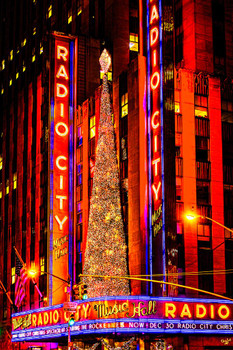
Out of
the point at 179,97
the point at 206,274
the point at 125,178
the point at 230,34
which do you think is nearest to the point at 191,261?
the point at 206,274

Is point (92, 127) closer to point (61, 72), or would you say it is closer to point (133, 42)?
point (61, 72)

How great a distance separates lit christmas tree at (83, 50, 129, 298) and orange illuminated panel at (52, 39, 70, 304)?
7034 millimetres

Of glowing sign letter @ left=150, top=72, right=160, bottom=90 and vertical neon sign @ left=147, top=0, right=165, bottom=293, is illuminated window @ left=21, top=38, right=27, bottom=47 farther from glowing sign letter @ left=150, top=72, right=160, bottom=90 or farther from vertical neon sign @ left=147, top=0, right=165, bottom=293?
glowing sign letter @ left=150, top=72, right=160, bottom=90

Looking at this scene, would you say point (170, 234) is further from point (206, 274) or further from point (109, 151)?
point (109, 151)

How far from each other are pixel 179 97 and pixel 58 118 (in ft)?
47.0

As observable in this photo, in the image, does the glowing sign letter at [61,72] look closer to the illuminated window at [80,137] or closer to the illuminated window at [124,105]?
the illuminated window at [80,137]

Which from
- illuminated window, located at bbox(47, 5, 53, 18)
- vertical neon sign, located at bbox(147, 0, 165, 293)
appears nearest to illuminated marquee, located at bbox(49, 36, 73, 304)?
vertical neon sign, located at bbox(147, 0, 165, 293)

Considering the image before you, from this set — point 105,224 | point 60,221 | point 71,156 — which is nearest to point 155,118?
point 105,224

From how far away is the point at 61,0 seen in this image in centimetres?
7369

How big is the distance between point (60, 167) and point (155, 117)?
14.9 meters

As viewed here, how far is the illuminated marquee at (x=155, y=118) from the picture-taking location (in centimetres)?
4309

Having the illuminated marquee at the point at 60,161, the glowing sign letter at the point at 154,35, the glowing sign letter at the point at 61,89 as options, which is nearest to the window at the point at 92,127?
the illuminated marquee at the point at 60,161

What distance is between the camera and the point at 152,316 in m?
39.2

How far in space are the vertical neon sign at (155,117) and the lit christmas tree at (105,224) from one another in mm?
3507
